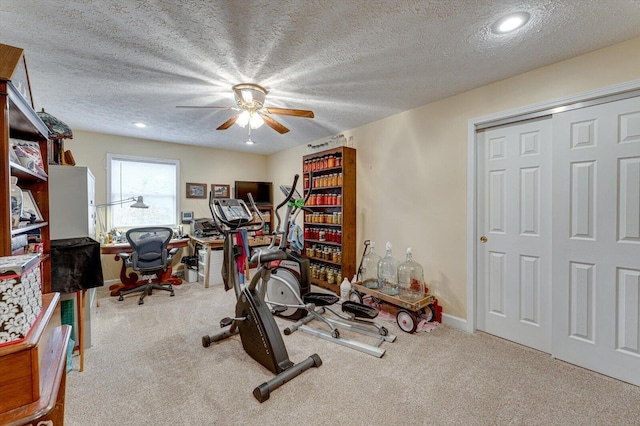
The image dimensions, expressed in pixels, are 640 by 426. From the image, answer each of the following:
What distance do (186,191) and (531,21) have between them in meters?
5.19

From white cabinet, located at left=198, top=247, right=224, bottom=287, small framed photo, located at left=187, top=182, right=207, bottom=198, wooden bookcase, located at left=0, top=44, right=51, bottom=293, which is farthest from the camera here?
small framed photo, located at left=187, top=182, right=207, bottom=198

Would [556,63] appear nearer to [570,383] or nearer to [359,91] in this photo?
[359,91]

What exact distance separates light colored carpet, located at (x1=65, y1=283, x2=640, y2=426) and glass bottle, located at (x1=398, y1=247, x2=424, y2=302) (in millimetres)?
480

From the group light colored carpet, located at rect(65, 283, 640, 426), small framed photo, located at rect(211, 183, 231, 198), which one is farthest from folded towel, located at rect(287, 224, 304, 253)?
small framed photo, located at rect(211, 183, 231, 198)

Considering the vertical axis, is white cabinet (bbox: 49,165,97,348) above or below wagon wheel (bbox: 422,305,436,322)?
above

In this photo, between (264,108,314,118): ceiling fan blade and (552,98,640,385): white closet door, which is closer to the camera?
(552,98,640,385): white closet door

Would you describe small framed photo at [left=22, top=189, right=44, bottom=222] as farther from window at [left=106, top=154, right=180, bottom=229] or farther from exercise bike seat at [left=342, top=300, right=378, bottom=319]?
window at [left=106, top=154, right=180, bottom=229]

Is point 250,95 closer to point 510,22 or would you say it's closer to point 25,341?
point 510,22

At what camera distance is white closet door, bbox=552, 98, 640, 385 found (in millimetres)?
1967

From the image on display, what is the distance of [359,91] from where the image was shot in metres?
2.77

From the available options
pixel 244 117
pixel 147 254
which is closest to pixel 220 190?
pixel 147 254

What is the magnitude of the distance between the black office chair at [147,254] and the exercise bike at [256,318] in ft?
6.14

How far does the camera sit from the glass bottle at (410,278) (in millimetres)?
3076

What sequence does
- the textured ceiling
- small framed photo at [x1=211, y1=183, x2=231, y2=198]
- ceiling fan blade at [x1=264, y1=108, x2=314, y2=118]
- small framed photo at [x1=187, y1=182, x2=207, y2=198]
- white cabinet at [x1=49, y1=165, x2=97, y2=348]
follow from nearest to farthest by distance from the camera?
the textured ceiling < white cabinet at [x1=49, y1=165, x2=97, y2=348] < ceiling fan blade at [x1=264, y1=108, x2=314, y2=118] < small framed photo at [x1=187, y1=182, x2=207, y2=198] < small framed photo at [x1=211, y1=183, x2=231, y2=198]
